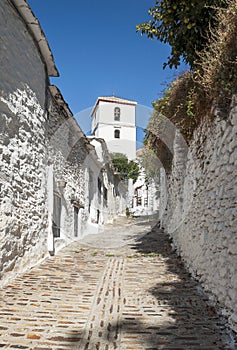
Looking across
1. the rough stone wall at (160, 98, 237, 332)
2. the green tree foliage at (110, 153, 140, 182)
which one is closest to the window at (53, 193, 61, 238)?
the rough stone wall at (160, 98, 237, 332)

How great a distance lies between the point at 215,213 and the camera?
4.02 meters

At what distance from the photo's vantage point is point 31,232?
18.7 feet

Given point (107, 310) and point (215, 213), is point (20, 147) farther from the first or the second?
point (215, 213)

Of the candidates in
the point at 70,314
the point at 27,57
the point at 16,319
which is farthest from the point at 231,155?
the point at 27,57

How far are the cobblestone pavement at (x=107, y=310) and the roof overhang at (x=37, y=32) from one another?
442 cm

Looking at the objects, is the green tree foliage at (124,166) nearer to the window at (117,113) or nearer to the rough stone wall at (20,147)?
the window at (117,113)

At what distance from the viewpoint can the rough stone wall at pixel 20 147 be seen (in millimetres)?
4613

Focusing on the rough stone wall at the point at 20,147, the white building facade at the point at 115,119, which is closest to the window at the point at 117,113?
the white building facade at the point at 115,119

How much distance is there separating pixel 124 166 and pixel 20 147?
20859 mm

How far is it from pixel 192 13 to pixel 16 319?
5.32 meters

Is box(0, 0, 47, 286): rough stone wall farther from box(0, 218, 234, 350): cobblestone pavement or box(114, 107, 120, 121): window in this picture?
box(114, 107, 120, 121): window

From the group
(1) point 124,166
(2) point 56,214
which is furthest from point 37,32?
(1) point 124,166

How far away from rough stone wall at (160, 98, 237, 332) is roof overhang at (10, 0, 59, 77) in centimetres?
362

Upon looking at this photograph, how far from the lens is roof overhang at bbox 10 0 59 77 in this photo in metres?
5.12
